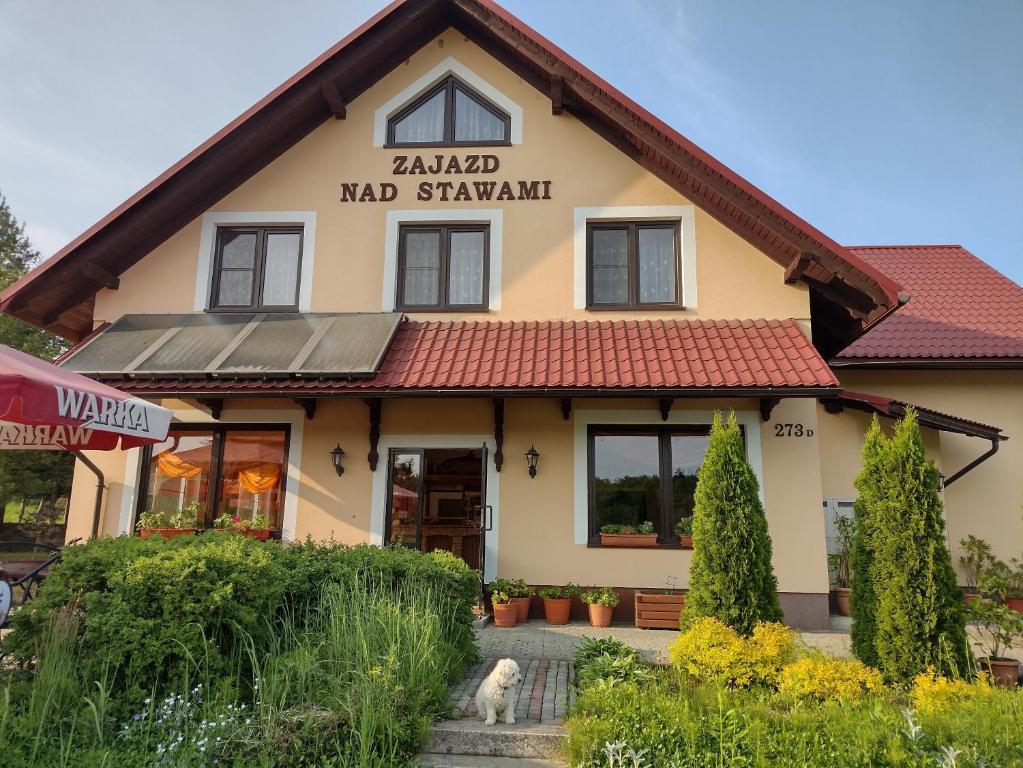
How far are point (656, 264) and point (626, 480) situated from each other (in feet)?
11.2

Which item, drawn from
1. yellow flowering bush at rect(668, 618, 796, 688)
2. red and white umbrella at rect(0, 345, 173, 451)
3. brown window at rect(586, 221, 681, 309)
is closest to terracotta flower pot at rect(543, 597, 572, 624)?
yellow flowering bush at rect(668, 618, 796, 688)

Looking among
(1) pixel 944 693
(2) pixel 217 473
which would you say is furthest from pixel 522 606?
(1) pixel 944 693

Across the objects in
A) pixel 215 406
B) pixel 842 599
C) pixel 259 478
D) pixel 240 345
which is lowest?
pixel 842 599

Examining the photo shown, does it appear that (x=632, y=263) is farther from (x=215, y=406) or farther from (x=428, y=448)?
(x=215, y=406)

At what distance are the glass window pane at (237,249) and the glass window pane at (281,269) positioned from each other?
0.27 meters

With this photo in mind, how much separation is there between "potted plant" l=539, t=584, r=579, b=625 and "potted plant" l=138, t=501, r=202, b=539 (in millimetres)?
5026

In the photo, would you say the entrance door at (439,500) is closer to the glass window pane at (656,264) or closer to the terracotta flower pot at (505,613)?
the terracotta flower pot at (505,613)

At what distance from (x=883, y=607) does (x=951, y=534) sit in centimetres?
704

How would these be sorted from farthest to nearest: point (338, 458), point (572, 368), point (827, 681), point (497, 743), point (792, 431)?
point (338, 458) < point (792, 431) < point (572, 368) < point (827, 681) < point (497, 743)

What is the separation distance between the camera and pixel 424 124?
36.2 feet

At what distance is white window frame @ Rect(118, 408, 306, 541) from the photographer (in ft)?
31.9

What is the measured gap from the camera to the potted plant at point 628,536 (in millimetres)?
9188

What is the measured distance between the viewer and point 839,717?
4.40 metres

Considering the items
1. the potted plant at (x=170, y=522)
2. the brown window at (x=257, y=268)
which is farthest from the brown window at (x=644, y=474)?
the potted plant at (x=170, y=522)
